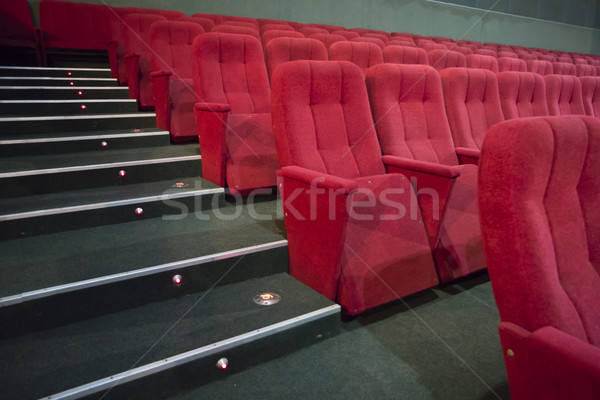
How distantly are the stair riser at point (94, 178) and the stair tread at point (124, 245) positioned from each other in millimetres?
135

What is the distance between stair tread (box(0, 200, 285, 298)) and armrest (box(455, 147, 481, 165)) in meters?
0.39

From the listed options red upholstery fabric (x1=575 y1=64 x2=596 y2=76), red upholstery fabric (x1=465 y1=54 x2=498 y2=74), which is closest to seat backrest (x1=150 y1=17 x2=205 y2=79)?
red upholstery fabric (x1=465 y1=54 x2=498 y2=74)

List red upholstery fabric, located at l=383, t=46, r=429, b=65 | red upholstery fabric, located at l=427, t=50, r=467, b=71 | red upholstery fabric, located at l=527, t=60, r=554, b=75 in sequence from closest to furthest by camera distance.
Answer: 1. red upholstery fabric, located at l=383, t=46, r=429, b=65
2. red upholstery fabric, located at l=427, t=50, r=467, b=71
3. red upholstery fabric, located at l=527, t=60, r=554, b=75

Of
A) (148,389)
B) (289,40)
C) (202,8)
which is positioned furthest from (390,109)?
(202,8)

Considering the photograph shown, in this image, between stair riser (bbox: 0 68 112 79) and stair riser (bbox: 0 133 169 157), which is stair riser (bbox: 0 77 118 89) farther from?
stair riser (bbox: 0 133 169 157)

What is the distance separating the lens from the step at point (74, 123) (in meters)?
0.92

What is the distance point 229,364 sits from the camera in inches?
19.7

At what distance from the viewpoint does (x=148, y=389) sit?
45 centimetres

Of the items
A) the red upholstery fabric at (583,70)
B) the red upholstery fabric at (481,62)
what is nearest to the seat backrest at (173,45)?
the red upholstery fabric at (481,62)

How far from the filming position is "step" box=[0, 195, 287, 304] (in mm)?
526

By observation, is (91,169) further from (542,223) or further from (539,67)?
(539,67)

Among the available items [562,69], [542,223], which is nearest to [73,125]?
[542,223]

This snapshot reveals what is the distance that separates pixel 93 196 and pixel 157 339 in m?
0.36
